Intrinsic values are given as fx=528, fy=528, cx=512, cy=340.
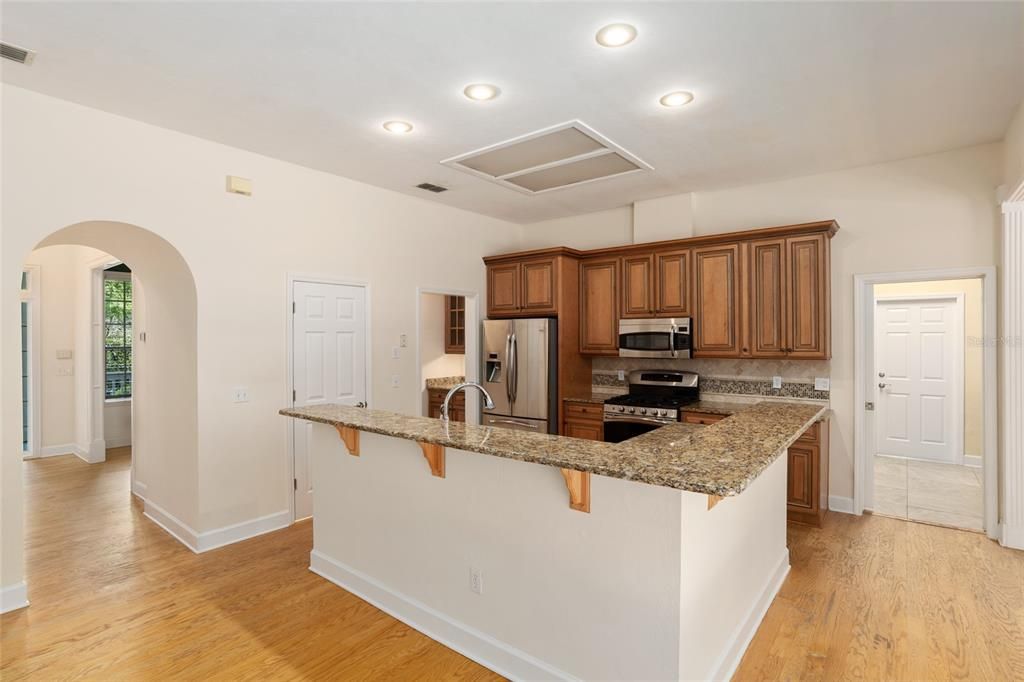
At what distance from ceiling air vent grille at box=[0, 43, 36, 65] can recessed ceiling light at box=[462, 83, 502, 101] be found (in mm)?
2067

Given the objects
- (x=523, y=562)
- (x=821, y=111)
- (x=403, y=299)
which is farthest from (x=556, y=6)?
(x=403, y=299)

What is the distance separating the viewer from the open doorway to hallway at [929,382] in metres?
5.91

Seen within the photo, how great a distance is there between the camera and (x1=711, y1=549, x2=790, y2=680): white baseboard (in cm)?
218

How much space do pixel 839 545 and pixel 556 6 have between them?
12.4 ft

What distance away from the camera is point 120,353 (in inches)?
281

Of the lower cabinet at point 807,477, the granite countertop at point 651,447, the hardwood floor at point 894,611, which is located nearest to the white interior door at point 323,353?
the granite countertop at point 651,447

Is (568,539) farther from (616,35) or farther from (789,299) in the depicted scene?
(789,299)

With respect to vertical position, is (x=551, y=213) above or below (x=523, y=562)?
above

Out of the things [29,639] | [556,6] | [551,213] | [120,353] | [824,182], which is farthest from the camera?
[120,353]

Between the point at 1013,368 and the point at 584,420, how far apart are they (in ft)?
10.3

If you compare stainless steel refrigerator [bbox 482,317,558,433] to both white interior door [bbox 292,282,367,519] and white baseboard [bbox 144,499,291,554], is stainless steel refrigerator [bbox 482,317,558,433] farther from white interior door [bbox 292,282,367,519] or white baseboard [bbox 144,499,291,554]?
white baseboard [bbox 144,499,291,554]

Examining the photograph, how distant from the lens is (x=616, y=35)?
7.63ft

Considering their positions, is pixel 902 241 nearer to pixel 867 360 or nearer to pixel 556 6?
pixel 867 360

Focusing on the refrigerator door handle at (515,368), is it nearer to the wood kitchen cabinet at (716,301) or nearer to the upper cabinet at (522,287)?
the upper cabinet at (522,287)
